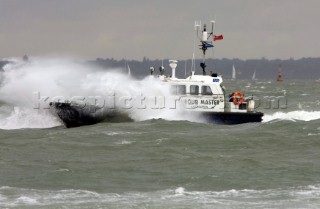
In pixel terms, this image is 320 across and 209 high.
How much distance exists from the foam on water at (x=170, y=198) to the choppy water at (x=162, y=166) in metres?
0.02

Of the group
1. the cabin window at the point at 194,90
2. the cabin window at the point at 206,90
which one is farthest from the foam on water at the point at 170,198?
the cabin window at the point at 206,90

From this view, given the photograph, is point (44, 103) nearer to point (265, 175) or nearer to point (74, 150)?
point (74, 150)

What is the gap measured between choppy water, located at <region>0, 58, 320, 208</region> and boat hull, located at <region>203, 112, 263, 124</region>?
104 cm

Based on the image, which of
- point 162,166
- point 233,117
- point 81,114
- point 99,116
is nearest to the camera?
point 162,166

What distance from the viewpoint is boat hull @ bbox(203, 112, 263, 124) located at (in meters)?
25.7

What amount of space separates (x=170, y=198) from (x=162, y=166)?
3.33 metres

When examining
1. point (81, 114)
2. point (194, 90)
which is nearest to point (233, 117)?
point (194, 90)

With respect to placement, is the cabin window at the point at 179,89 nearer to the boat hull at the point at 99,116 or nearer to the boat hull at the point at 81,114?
the boat hull at the point at 99,116

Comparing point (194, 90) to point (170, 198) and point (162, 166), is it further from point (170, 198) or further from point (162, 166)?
Result: point (170, 198)

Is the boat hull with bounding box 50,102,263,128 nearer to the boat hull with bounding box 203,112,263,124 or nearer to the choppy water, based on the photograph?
the boat hull with bounding box 203,112,263,124

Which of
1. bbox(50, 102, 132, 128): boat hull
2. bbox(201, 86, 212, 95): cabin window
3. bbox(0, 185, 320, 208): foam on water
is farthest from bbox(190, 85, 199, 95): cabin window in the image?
bbox(0, 185, 320, 208): foam on water

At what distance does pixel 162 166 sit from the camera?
54.2 ft

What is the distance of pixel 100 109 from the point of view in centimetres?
2577

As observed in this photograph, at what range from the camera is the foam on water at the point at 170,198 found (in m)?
12.7
